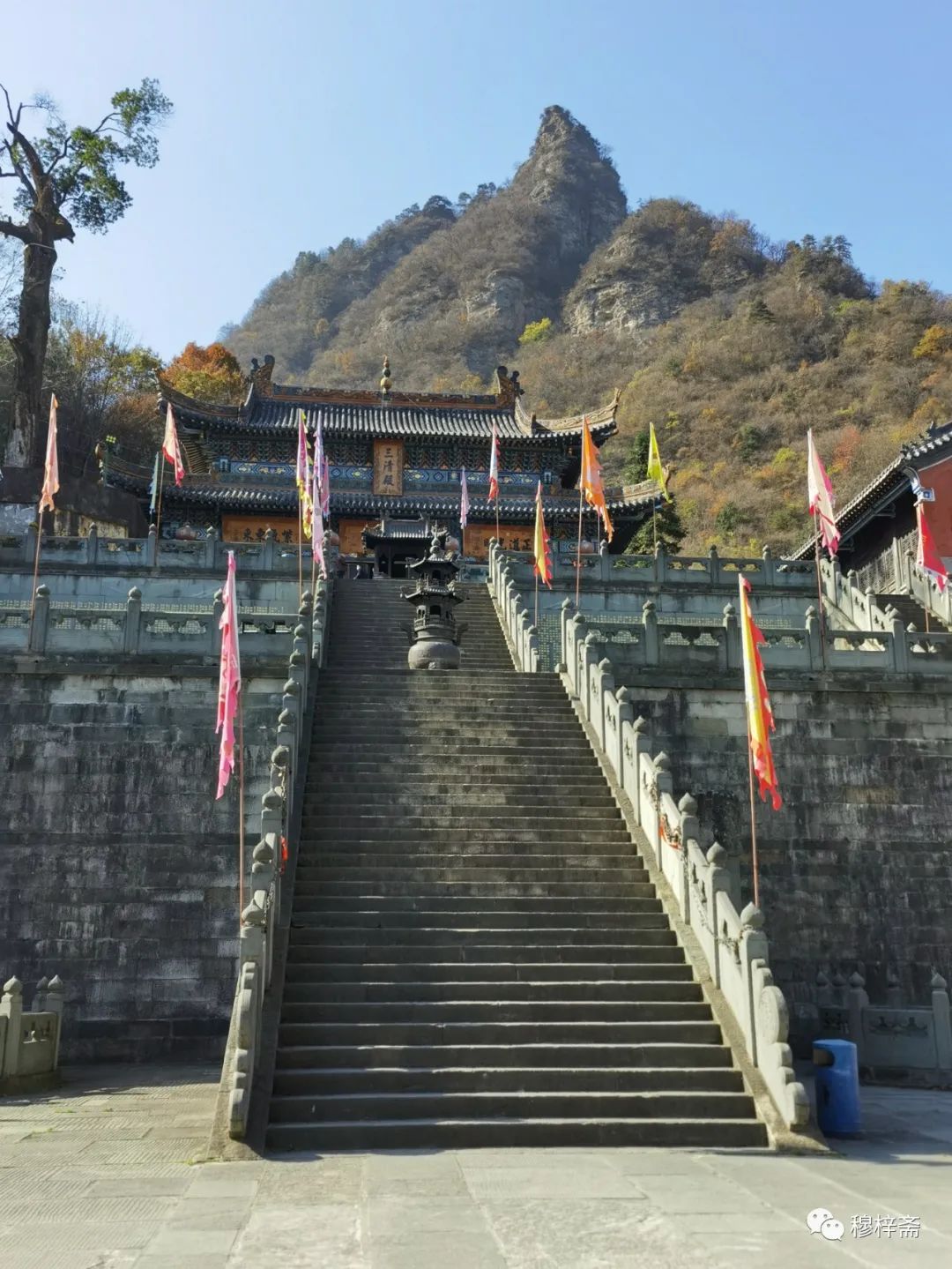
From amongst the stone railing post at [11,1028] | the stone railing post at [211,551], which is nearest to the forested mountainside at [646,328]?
the stone railing post at [211,551]

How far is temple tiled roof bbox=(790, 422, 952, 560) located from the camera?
30.5 metres

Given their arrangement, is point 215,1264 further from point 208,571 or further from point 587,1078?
point 208,571

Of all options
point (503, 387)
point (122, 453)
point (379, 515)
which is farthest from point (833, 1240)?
point (122, 453)

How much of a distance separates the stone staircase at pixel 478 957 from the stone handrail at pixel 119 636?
4.88ft

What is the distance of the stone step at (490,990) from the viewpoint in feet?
35.6

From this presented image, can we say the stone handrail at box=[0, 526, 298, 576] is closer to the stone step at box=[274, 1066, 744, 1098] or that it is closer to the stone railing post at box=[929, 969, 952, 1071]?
the stone railing post at box=[929, 969, 952, 1071]

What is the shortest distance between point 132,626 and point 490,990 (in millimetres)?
9252

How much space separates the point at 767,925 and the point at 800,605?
13.7m

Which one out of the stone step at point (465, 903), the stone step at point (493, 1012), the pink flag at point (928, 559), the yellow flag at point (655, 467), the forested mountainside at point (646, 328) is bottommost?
the stone step at point (493, 1012)

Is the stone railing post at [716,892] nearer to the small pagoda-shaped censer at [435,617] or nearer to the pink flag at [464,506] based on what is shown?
the small pagoda-shaped censer at [435,617]

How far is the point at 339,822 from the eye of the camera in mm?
13883

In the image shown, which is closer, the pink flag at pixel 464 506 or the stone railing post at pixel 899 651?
the stone railing post at pixel 899 651

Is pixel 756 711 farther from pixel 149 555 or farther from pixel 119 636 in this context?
pixel 149 555

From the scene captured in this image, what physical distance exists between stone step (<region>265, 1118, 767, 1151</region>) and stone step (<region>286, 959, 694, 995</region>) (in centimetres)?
203
